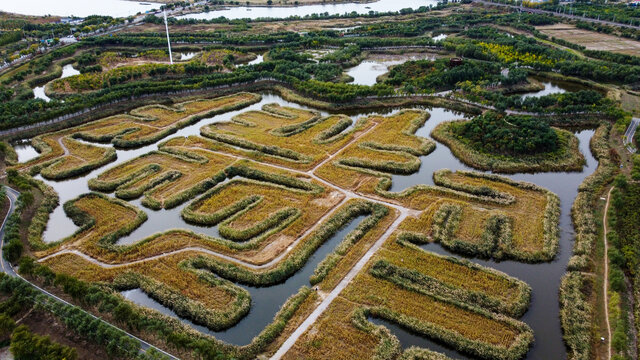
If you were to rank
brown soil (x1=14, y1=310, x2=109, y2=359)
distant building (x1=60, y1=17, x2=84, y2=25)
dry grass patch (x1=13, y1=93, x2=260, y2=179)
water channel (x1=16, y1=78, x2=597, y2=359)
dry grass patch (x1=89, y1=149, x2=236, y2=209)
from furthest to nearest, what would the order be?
distant building (x1=60, y1=17, x2=84, y2=25)
dry grass patch (x1=13, y1=93, x2=260, y2=179)
dry grass patch (x1=89, y1=149, x2=236, y2=209)
water channel (x1=16, y1=78, x2=597, y2=359)
brown soil (x1=14, y1=310, x2=109, y2=359)

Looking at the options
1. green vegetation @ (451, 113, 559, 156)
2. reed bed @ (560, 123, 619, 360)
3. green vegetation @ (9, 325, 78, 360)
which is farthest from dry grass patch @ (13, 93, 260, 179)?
reed bed @ (560, 123, 619, 360)

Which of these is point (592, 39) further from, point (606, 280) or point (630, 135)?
point (606, 280)

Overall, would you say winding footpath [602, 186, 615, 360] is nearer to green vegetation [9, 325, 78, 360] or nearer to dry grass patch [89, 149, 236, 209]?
green vegetation [9, 325, 78, 360]

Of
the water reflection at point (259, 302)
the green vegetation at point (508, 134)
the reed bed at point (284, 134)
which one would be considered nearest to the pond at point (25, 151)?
the reed bed at point (284, 134)

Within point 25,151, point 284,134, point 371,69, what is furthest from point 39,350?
point 371,69

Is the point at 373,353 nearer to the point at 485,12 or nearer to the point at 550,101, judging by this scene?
the point at 550,101

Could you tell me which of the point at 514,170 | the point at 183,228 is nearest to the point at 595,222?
the point at 514,170
